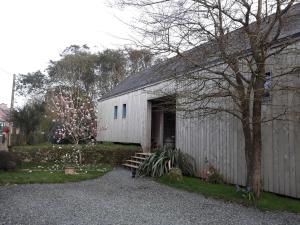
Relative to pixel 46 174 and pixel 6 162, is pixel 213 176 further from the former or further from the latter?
pixel 6 162

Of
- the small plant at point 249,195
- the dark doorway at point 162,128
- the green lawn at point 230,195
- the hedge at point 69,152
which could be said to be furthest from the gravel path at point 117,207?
the dark doorway at point 162,128

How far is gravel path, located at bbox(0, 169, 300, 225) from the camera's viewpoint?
5570 millimetres

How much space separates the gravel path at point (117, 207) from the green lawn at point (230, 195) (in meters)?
0.31

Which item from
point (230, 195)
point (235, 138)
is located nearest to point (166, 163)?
point (235, 138)

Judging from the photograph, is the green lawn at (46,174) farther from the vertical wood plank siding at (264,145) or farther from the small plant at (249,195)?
the small plant at (249,195)

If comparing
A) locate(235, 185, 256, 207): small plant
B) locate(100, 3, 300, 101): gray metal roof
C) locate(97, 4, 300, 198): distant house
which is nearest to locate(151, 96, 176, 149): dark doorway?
locate(97, 4, 300, 198): distant house

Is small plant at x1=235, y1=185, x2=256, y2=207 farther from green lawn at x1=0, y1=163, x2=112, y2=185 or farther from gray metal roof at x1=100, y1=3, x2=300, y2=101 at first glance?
green lawn at x1=0, y1=163, x2=112, y2=185

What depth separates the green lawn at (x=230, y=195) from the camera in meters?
6.67

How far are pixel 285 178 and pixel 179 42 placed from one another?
393 cm

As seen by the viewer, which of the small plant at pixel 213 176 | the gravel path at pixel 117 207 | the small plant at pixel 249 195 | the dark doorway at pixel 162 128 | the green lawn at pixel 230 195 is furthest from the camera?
the dark doorway at pixel 162 128

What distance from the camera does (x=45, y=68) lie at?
1404 inches

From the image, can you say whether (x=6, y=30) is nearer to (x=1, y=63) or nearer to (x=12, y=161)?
(x=12, y=161)

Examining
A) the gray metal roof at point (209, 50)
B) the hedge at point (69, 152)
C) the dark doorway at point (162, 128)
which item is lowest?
the hedge at point (69, 152)

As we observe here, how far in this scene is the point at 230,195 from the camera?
7.67 m
